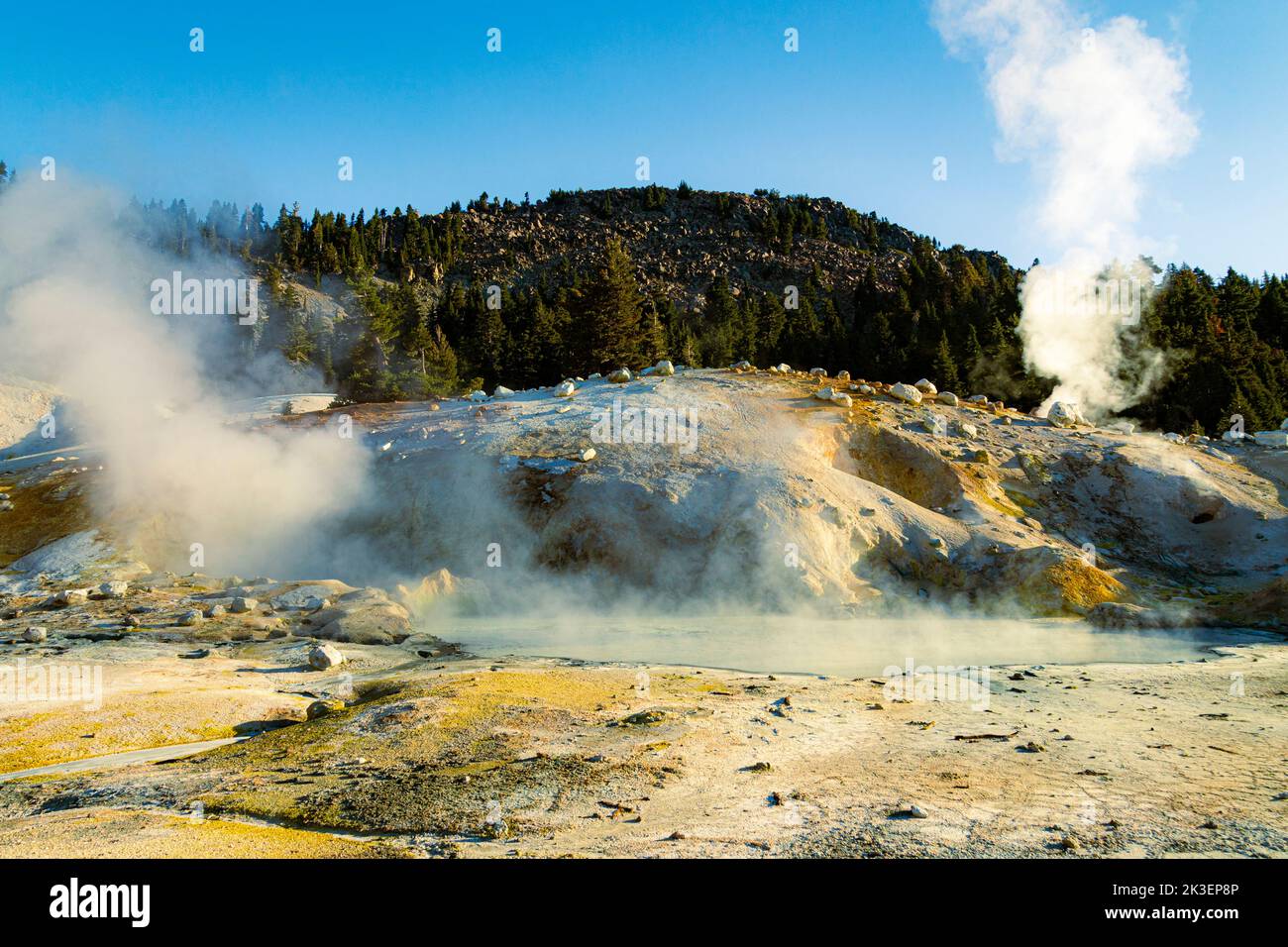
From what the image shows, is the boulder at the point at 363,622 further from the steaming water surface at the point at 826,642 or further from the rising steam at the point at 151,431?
the rising steam at the point at 151,431

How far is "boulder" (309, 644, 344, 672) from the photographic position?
10.3m

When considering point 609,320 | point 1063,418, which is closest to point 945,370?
point 609,320

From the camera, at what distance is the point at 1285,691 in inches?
358

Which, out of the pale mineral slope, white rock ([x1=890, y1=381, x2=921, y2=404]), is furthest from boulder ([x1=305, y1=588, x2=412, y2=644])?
white rock ([x1=890, y1=381, x2=921, y2=404])

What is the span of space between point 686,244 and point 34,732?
122 metres

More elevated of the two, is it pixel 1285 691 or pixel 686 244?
pixel 686 244

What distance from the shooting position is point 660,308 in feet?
275

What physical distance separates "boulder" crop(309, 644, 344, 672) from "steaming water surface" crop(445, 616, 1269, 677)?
2165 millimetres

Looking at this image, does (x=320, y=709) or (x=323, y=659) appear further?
(x=323, y=659)

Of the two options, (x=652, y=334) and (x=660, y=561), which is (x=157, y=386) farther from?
(x=652, y=334)

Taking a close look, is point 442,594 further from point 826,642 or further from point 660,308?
point 660,308

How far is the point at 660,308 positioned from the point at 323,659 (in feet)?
250

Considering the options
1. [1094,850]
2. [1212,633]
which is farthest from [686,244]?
[1094,850]
